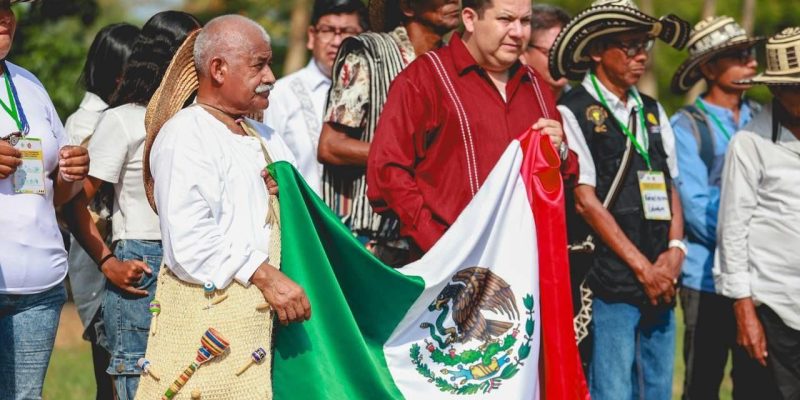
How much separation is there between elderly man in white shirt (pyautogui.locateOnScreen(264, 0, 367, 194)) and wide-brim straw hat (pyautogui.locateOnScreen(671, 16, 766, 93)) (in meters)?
2.29

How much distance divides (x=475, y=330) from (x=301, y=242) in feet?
3.53

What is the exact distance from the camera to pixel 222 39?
4.86 meters

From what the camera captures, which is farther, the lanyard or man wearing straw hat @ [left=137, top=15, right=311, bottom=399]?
the lanyard

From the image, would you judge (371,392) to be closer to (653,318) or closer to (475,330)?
(475,330)

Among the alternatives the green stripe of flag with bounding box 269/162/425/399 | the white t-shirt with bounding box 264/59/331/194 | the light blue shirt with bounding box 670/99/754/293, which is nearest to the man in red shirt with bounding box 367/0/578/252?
the green stripe of flag with bounding box 269/162/425/399

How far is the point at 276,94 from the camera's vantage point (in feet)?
25.5

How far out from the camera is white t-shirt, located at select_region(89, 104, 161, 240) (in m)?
5.45

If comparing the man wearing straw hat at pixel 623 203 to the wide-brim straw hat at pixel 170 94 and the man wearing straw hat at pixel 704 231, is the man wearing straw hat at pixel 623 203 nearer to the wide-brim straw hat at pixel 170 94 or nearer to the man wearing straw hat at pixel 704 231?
the man wearing straw hat at pixel 704 231

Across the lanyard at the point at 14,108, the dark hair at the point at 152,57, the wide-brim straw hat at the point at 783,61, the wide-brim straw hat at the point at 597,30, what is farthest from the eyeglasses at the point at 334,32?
the lanyard at the point at 14,108

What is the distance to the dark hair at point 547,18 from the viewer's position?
302 inches

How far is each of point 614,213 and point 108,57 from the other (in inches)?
114

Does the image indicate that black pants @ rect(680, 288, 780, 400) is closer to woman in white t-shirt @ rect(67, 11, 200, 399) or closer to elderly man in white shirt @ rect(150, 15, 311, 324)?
elderly man in white shirt @ rect(150, 15, 311, 324)

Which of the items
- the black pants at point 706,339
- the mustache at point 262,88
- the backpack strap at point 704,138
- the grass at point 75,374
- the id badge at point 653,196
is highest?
the mustache at point 262,88

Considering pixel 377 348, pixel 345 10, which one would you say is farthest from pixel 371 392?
pixel 345 10
